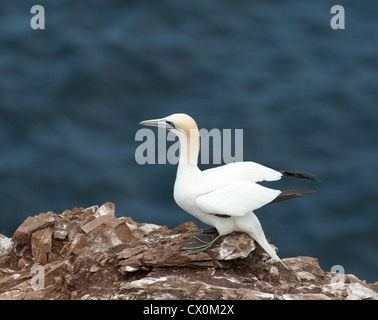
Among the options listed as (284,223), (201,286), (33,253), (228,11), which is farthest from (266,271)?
(228,11)

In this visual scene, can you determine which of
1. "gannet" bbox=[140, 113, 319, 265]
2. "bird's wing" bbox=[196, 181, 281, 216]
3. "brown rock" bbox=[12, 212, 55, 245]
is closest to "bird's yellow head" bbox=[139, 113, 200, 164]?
"gannet" bbox=[140, 113, 319, 265]

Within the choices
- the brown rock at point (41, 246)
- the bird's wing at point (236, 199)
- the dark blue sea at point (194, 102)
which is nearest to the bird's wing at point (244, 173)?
the bird's wing at point (236, 199)

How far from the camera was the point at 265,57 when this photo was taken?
62.5 ft

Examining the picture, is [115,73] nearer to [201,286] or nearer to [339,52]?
[339,52]

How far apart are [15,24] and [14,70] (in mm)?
1728

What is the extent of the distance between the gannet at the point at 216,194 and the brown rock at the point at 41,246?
2.22 metres

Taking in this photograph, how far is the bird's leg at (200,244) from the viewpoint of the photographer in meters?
8.83

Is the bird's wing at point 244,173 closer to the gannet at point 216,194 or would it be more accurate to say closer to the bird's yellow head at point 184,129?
the gannet at point 216,194

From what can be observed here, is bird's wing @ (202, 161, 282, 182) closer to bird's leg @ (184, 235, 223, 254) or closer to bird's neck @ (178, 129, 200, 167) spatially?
bird's neck @ (178, 129, 200, 167)

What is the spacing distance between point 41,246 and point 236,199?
3066mm

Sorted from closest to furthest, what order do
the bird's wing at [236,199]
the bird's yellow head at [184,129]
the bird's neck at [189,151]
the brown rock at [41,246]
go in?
the bird's wing at [236,199] → the bird's yellow head at [184,129] → the bird's neck at [189,151] → the brown rock at [41,246]

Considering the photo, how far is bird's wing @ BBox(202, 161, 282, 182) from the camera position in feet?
30.6

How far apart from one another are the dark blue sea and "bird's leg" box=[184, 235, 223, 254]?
584cm

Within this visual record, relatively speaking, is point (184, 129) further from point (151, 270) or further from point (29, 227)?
point (29, 227)
